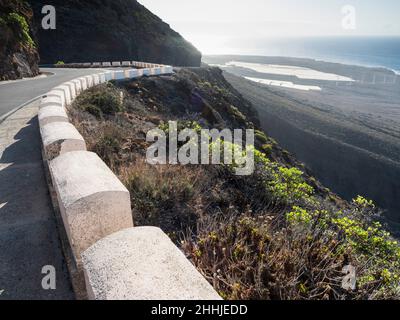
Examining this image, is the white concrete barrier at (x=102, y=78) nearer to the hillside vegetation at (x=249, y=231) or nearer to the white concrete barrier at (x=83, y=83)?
the white concrete barrier at (x=83, y=83)

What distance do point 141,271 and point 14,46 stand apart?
82.1 feet

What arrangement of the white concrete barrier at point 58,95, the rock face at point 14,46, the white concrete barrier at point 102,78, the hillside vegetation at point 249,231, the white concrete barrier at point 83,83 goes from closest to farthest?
1. the hillside vegetation at point 249,231
2. the white concrete barrier at point 58,95
3. the white concrete barrier at point 83,83
4. the white concrete barrier at point 102,78
5. the rock face at point 14,46

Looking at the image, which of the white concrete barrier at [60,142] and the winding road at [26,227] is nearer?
the winding road at [26,227]

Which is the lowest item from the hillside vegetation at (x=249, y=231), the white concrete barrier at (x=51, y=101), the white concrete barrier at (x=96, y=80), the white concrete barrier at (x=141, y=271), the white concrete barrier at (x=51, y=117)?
the hillside vegetation at (x=249, y=231)

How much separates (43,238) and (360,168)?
140ft

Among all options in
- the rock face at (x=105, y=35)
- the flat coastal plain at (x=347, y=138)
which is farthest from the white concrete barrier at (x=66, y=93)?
the rock face at (x=105, y=35)

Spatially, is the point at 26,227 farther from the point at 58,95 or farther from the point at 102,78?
the point at 102,78

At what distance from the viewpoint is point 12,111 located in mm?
10406

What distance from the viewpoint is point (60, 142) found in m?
4.78

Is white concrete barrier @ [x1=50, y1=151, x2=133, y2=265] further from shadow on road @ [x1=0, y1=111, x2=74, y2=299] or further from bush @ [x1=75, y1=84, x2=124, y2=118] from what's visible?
bush @ [x1=75, y1=84, x2=124, y2=118]

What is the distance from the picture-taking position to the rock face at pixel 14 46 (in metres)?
20.8

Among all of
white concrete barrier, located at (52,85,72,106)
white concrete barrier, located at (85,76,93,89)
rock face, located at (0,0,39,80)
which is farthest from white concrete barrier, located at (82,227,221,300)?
rock face, located at (0,0,39,80)

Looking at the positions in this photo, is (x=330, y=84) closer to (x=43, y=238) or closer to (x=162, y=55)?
(x=162, y=55)

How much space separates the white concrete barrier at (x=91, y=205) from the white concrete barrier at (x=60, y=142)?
1.26 m
